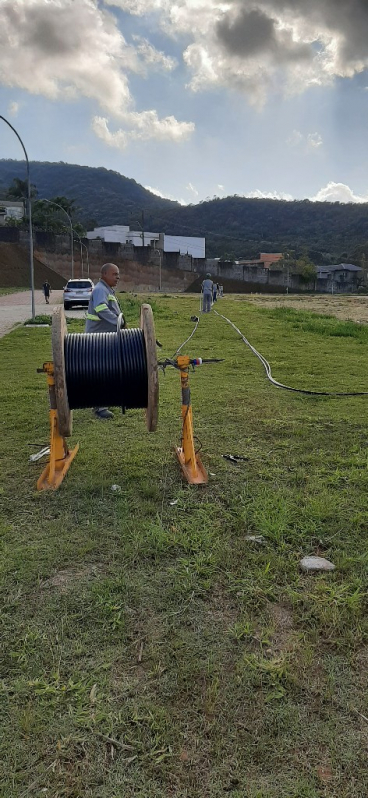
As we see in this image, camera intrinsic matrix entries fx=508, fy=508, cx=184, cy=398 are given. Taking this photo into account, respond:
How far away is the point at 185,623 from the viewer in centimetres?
268

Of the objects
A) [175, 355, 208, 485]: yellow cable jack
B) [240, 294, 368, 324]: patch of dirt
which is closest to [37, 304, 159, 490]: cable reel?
[175, 355, 208, 485]: yellow cable jack

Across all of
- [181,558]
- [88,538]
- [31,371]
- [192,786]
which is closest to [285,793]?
[192,786]

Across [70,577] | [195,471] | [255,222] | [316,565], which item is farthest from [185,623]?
[255,222]

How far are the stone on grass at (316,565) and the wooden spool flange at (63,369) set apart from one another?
1720 millimetres

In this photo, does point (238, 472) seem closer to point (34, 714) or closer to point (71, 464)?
point (71, 464)

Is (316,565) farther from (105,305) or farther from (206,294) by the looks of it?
(206,294)

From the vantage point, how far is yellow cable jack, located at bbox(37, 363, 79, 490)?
14.0 feet

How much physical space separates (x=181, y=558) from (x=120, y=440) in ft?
7.85

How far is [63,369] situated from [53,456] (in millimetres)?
844

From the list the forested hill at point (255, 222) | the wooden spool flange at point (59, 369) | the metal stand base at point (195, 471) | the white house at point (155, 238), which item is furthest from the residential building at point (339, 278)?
the wooden spool flange at point (59, 369)

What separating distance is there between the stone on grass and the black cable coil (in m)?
1.96

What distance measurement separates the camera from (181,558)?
3.24m

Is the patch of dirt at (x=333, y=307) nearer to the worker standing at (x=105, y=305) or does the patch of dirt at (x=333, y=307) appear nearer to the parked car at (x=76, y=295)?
the parked car at (x=76, y=295)

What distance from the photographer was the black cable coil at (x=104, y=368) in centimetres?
425
